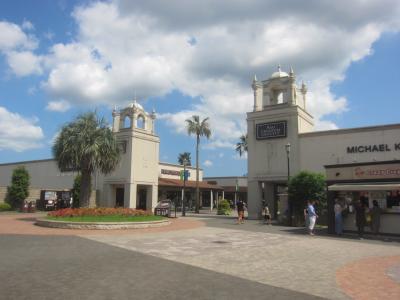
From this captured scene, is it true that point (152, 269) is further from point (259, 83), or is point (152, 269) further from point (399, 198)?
point (259, 83)

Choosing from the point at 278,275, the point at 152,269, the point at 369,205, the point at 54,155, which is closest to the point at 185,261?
the point at 152,269

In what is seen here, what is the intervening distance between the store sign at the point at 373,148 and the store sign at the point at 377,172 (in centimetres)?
998

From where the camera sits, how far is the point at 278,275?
931 centimetres

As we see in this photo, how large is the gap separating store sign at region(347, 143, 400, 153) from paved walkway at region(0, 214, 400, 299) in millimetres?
12590

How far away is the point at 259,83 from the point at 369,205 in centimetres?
1937

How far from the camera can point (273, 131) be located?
112 ft

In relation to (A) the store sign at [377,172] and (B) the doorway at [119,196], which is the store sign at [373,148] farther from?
(B) the doorway at [119,196]

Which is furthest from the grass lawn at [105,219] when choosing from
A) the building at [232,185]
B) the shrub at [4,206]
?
the building at [232,185]

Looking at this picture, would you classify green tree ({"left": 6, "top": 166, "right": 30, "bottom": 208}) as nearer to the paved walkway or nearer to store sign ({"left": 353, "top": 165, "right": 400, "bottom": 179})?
the paved walkway

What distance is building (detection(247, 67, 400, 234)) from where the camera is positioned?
2852 cm

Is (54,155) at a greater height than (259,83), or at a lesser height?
→ lesser

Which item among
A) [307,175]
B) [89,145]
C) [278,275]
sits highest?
[89,145]

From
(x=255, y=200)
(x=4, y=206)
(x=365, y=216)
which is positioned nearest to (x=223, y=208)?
(x=255, y=200)

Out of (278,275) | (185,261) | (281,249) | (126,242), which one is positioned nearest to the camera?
(278,275)
